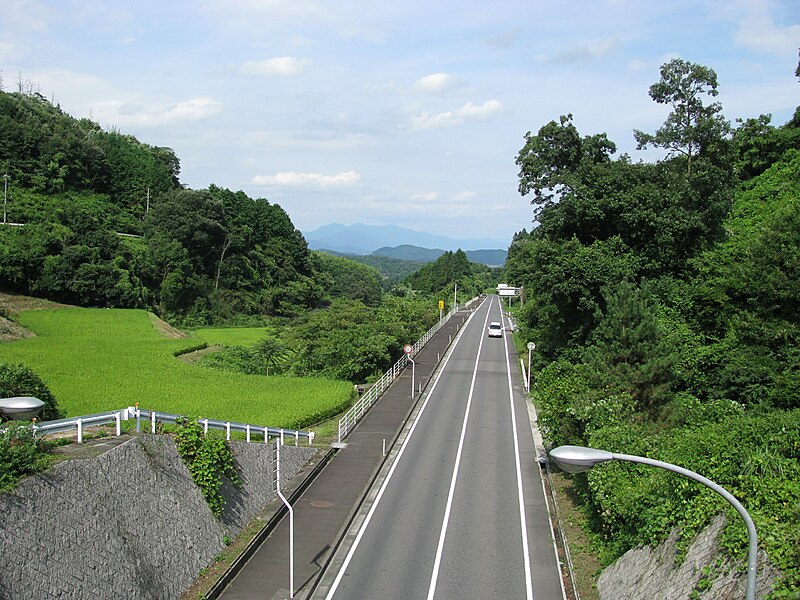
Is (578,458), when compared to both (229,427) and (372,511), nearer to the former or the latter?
(229,427)

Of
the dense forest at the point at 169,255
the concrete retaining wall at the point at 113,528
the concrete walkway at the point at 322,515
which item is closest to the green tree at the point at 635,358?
the concrete walkway at the point at 322,515

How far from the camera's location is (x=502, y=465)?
24484 millimetres

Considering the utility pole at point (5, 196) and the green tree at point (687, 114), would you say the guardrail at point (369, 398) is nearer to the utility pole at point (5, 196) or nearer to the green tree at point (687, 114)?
the green tree at point (687, 114)

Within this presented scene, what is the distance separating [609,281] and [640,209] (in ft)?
13.2

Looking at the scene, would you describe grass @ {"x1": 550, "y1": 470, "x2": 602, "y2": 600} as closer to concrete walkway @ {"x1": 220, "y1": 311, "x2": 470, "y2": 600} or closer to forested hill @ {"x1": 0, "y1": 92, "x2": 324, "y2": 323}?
concrete walkway @ {"x1": 220, "y1": 311, "x2": 470, "y2": 600}

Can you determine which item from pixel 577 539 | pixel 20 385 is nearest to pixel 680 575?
pixel 577 539

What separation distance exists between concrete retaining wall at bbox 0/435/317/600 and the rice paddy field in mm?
9794

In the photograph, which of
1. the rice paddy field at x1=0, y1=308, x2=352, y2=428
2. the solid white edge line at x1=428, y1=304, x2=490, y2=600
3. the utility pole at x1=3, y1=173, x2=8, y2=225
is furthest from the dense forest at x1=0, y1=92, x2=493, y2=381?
the solid white edge line at x1=428, y1=304, x2=490, y2=600

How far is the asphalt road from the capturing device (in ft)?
50.2

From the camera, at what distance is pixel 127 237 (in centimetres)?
8150

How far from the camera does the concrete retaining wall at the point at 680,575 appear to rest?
992 cm

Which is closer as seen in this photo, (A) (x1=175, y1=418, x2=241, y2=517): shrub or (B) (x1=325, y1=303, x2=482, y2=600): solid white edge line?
(B) (x1=325, y1=303, x2=482, y2=600): solid white edge line

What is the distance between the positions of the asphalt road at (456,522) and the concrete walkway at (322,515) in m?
0.52

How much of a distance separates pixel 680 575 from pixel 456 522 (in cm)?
833
